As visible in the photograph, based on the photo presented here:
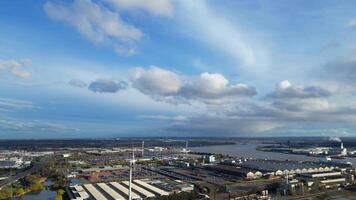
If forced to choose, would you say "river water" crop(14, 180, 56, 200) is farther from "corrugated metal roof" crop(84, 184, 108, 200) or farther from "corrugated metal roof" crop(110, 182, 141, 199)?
"corrugated metal roof" crop(110, 182, 141, 199)

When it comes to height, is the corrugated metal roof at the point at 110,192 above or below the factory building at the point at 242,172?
below

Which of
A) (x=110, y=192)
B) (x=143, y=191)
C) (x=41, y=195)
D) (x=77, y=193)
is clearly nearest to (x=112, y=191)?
(x=110, y=192)

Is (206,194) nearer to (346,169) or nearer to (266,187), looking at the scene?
(266,187)

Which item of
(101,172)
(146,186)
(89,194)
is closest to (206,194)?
(146,186)

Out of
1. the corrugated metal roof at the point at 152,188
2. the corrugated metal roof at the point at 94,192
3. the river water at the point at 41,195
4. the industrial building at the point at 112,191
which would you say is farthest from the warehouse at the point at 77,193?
the corrugated metal roof at the point at 152,188

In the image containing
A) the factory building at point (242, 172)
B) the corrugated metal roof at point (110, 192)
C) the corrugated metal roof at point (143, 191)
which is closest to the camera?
the corrugated metal roof at point (110, 192)

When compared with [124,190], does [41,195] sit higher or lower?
lower

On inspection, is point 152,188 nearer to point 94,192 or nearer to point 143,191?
point 143,191

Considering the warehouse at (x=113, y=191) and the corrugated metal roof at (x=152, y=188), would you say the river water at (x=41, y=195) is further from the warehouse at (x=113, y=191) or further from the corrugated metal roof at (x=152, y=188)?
the corrugated metal roof at (x=152, y=188)

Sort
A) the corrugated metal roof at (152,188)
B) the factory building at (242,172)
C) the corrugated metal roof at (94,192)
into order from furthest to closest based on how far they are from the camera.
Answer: the factory building at (242,172), the corrugated metal roof at (152,188), the corrugated metal roof at (94,192)
